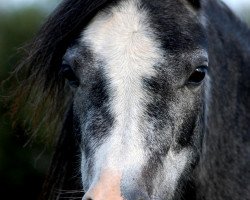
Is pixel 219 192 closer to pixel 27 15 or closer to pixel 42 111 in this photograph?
pixel 42 111

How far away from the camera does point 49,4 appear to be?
25469 mm

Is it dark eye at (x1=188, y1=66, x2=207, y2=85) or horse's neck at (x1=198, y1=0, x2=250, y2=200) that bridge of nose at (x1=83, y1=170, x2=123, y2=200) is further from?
horse's neck at (x1=198, y1=0, x2=250, y2=200)

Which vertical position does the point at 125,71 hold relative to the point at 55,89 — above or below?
above

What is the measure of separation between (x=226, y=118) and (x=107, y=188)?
5.38 ft

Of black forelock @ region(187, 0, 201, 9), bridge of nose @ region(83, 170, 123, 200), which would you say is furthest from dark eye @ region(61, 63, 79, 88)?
black forelock @ region(187, 0, 201, 9)

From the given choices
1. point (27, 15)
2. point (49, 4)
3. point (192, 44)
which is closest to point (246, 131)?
point (192, 44)

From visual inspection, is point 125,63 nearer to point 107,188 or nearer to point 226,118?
point 107,188

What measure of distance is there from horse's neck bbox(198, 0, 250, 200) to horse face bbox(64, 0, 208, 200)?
35cm

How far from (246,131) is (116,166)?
5.52 ft

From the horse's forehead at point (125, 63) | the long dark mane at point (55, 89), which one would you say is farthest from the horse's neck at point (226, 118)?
the long dark mane at point (55, 89)

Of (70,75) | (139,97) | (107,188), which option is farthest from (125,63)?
(107,188)

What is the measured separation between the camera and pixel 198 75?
4562 millimetres

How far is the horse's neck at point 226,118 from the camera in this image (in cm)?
507

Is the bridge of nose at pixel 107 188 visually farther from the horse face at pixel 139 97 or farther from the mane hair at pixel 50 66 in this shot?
the mane hair at pixel 50 66
